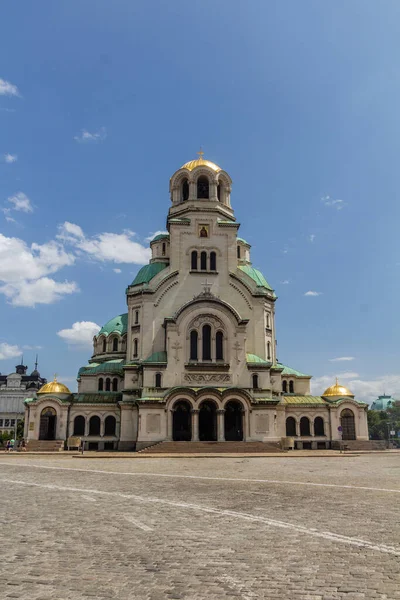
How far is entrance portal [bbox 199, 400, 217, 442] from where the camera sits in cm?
5134

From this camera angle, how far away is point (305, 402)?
56875 millimetres

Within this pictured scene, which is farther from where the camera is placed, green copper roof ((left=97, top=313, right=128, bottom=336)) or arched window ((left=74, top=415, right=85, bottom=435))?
green copper roof ((left=97, top=313, right=128, bottom=336))

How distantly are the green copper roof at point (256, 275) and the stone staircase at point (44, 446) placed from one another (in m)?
26.4

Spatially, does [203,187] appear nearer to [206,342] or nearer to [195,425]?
[206,342]

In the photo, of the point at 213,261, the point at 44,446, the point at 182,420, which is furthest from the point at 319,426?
the point at 44,446

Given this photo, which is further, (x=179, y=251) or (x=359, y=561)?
(x=179, y=251)

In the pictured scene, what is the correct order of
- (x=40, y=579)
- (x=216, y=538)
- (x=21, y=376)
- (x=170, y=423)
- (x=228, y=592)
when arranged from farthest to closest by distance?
(x=21, y=376) < (x=170, y=423) < (x=216, y=538) < (x=40, y=579) < (x=228, y=592)

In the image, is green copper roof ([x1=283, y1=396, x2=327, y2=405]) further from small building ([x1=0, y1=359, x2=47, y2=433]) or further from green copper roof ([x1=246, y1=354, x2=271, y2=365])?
small building ([x1=0, y1=359, x2=47, y2=433])

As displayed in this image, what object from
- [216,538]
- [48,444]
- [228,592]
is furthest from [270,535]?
[48,444]

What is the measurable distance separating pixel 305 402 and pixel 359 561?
4953 cm

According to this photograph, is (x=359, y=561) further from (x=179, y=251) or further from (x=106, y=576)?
(x=179, y=251)

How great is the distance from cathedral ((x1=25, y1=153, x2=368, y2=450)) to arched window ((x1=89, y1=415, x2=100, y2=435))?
102 millimetres

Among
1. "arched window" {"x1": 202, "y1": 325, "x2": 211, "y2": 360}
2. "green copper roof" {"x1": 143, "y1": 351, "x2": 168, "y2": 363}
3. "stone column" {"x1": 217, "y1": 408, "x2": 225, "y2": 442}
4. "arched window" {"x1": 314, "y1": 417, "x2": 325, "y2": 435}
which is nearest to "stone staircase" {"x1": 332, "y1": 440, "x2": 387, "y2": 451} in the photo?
"arched window" {"x1": 314, "y1": 417, "x2": 325, "y2": 435}

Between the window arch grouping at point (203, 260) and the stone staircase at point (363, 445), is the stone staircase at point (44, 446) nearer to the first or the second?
the window arch grouping at point (203, 260)
